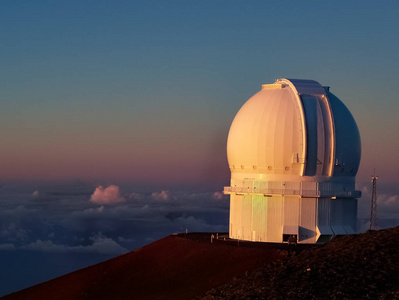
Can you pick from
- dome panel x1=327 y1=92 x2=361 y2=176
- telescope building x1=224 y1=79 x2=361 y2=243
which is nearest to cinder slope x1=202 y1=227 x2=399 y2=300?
telescope building x1=224 y1=79 x2=361 y2=243

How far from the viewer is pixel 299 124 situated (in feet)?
121

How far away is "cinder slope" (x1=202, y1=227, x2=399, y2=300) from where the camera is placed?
2411cm

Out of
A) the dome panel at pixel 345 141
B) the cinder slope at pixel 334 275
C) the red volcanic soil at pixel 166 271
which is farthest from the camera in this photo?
the dome panel at pixel 345 141

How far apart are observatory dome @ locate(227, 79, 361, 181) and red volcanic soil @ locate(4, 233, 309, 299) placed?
446cm

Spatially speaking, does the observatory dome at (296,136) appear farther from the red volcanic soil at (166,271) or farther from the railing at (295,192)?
the red volcanic soil at (166,271)

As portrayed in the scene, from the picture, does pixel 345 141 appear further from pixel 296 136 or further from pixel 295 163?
pixel 295 163

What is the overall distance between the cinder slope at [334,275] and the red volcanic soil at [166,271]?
2.05 m

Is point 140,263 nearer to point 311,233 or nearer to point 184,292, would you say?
point 184,292

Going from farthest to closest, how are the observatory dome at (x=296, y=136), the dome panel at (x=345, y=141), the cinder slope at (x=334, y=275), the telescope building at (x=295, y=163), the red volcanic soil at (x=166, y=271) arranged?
the dome panel at (x=345, y=141) → the telescope building at (x=295, y=163) → the observatory dome at (x=296, y=136) → the red volcanic soil at (x=166, y=271) → the cinder slope at (x=334, y=275)

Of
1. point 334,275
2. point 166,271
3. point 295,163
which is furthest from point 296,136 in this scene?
point 334,275

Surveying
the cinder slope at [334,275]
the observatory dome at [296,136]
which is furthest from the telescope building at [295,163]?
the cinder slope at [334,275]

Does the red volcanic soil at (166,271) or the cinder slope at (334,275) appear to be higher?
the cinder slope at (334,275)

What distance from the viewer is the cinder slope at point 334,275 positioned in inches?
949

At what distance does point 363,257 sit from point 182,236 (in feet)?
50.0
